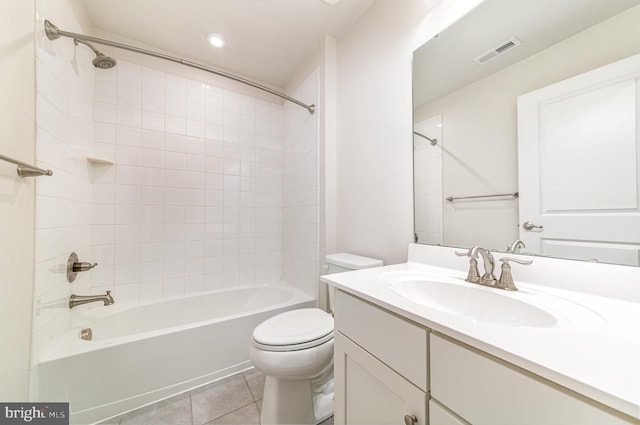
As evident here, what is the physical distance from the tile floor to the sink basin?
918mm

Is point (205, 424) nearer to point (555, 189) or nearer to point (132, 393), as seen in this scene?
point (132, 393)

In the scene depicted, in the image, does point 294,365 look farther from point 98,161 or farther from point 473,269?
point 98,161

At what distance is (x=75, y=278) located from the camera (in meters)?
1.40

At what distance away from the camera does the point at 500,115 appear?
870 millimetres

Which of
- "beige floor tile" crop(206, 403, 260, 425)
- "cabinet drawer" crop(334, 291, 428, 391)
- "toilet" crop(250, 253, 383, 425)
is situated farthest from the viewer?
"beige floor tile" crop(206, 403, 260, 425)

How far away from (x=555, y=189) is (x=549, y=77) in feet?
1.19

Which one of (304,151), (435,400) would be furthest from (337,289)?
(304,151)

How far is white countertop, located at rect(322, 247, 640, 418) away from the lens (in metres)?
0.31

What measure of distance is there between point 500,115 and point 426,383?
3.08 ft

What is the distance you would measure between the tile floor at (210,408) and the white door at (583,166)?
1.33 meters

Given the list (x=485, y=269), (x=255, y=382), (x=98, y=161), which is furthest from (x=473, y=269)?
(x=98, y=161)

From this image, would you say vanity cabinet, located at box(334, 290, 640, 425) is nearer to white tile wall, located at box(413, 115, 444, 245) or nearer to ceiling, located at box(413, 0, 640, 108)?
white tile wall, located at box(413, 115, 444, 245)

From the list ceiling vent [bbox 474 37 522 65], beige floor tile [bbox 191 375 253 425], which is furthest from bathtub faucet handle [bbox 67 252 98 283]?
ceiling vent [bbox 474 37 522 65]

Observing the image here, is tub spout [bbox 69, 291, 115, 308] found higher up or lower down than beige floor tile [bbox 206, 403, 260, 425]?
higher up
